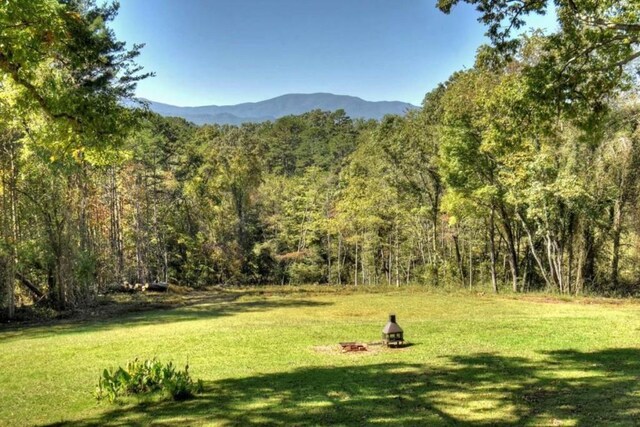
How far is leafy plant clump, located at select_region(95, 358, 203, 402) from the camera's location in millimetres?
9141

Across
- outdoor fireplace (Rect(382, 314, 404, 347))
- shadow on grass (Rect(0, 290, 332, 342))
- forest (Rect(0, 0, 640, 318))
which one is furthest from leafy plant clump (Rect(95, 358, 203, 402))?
shadow on grass (Rect(0, 290, 332, 342))

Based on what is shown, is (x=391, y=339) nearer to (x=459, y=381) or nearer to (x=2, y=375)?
(x=459, y=381)

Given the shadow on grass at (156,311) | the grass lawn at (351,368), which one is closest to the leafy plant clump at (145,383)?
the grass lawn at (351,368)

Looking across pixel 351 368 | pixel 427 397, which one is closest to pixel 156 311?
pixel 351 368

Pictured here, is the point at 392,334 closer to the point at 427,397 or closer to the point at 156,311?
the point at 427,397

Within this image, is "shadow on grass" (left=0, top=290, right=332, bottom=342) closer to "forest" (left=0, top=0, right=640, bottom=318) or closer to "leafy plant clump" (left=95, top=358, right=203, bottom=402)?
"forest" (left=0, top=0, right=640, bottom=318)

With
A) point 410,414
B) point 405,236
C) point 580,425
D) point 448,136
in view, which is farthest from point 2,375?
point 405,236

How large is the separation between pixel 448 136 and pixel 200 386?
83.9 ft

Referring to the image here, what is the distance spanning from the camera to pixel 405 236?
49.0m

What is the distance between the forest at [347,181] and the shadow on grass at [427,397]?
5.50 m

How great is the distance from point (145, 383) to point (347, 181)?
46.1 metres

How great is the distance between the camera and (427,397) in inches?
329

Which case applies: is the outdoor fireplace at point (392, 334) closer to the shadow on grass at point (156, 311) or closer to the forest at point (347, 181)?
the forest at point (347, 181)

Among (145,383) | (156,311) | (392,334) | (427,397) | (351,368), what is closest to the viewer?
(427,397)
